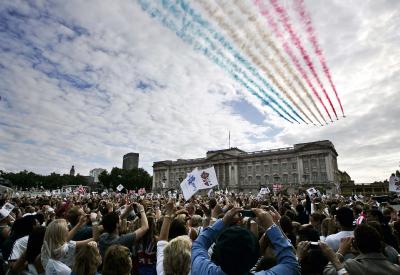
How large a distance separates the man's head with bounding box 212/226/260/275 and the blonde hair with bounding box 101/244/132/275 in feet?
4.23

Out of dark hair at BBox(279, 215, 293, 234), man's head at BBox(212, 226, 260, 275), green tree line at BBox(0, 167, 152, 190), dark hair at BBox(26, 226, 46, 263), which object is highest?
green tree line at BBox(0, 167, 152, 190)

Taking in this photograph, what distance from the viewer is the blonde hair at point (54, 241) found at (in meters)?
3.55

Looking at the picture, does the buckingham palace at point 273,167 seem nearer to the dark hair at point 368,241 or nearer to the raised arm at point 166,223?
the raised arm at point 166,223

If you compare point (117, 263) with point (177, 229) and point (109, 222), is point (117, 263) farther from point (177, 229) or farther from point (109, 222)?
point (109, 222)

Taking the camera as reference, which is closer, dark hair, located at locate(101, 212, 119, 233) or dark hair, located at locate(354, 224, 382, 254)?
dark hair, located at locate(354, 224, 382, 254)

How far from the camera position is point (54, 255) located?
3.53 m

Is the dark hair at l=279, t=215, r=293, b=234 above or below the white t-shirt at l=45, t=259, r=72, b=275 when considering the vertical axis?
above

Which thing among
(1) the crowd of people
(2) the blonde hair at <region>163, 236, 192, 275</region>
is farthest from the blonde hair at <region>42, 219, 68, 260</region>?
(2) the blonde hair at <region>163, 236, 192, 275</region>

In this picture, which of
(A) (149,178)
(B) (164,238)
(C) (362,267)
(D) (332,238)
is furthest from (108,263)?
(A) (149,178)

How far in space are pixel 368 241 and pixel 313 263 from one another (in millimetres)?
824

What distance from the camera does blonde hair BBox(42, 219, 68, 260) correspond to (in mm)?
3549

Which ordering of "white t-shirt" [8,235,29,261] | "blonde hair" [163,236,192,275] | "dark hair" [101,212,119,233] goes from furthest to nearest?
"white t-shirt" [8,235,29,261] → "dark hair" [101,212,119,233] → "blonde hair" [163,236,192,275]

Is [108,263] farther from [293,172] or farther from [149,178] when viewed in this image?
[149,178]

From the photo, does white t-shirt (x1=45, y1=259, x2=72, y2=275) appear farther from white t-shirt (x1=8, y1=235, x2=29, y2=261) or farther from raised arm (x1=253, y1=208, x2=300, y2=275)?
raised arm (x1=253, y1=208, x2=300, y2=275)
